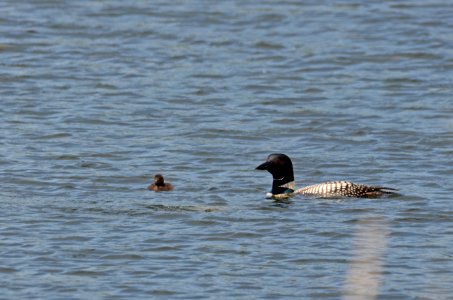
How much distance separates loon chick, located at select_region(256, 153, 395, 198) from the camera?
15117mm

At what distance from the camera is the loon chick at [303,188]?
1512cm

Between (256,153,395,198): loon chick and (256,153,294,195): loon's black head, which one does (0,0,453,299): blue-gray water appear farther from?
(256,153,294,195): loon's black head

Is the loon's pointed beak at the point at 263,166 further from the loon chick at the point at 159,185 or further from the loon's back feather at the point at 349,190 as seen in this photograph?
the loon chick at the point at 159,185

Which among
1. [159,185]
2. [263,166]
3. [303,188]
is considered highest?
[263,166]

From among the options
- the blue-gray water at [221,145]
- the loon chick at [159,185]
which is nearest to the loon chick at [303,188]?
the blue-gray water at [221,145]

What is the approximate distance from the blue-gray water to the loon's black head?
0.25m

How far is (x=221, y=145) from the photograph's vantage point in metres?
18.3

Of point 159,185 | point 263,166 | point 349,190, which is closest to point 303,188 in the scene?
point 263,166

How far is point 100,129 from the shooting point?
19125 millimetres

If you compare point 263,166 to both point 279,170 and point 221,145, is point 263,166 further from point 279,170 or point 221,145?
point 221,145

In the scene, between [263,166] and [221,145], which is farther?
[221,145]

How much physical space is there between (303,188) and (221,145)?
8.76 ft

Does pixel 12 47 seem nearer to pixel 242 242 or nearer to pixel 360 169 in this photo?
pixel 360 169

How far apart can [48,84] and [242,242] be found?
9.81m
